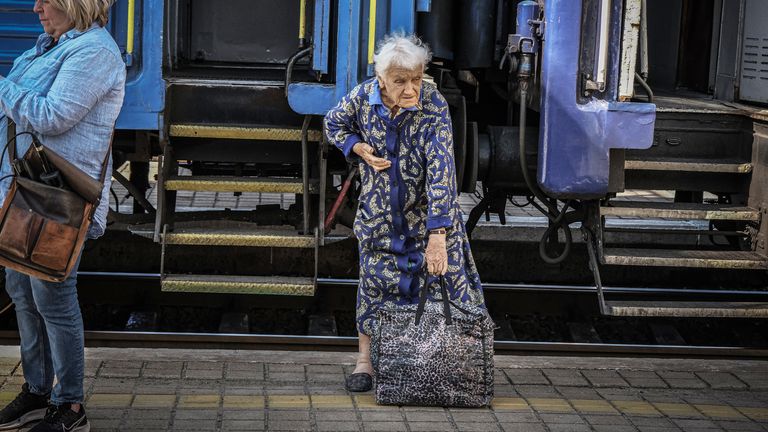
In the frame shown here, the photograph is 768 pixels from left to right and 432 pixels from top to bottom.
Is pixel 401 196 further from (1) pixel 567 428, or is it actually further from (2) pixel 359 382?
(1) pixel 567 428

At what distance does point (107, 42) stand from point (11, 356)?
1.85 m

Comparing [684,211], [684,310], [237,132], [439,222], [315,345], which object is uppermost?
[237,132]

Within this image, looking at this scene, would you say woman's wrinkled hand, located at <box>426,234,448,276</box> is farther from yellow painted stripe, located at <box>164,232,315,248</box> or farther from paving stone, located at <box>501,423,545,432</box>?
yellow painted stripe, located at <box>164,232,315,248</box>

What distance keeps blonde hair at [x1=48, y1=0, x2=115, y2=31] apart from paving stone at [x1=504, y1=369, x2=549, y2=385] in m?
2.54

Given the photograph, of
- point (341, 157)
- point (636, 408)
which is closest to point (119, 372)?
point (341, 157)

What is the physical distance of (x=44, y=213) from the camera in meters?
3.92

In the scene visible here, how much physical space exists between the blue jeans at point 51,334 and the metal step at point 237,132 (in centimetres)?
175

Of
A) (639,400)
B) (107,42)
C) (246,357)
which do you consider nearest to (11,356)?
(246,357)

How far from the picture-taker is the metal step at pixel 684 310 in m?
5.61

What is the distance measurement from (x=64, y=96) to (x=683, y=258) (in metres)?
3.34

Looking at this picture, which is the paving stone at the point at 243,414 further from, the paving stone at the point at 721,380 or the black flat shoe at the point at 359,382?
the paving stone at the point at 721,380

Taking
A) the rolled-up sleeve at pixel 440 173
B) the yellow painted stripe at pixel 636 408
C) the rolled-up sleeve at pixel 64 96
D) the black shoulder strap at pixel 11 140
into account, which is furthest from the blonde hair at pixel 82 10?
the yellow painted stripe at pixel 636 408

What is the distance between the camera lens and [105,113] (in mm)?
4125

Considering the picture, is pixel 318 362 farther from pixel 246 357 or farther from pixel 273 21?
Answer: pixel 273 21
